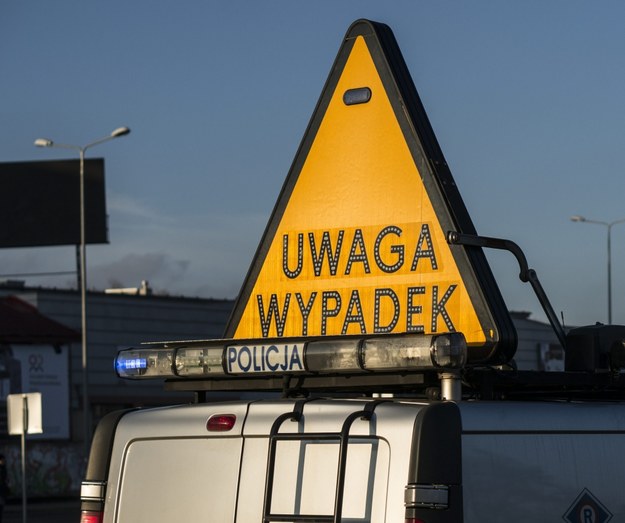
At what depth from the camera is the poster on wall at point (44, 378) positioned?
43219 mm

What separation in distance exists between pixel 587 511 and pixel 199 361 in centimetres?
177

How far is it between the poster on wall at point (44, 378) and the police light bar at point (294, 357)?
37.2 m

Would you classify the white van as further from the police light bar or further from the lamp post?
the lamp post

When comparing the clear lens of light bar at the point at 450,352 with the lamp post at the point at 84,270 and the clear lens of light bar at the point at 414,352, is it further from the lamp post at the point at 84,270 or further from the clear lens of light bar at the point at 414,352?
the lamp post at the point at 84,270

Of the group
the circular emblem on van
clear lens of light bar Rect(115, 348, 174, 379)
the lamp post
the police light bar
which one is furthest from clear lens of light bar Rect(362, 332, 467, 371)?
the lamp post

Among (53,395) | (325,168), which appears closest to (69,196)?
(53,395)

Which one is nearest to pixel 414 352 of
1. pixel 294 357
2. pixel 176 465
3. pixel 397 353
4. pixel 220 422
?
pixel 397 353

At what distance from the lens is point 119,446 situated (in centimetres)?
632

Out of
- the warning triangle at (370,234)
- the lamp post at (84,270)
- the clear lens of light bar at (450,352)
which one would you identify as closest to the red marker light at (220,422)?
the clear lens of light bar at (450,352)

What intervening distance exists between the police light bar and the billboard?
160ft

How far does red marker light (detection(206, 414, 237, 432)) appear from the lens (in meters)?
5.87

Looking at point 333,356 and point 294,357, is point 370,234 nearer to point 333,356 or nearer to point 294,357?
point 294,357

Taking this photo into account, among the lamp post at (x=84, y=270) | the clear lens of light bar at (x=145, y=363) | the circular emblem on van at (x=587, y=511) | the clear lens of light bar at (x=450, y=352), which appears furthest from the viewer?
the lamp post at (x=84, y=270)

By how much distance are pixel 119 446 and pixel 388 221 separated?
168cm
